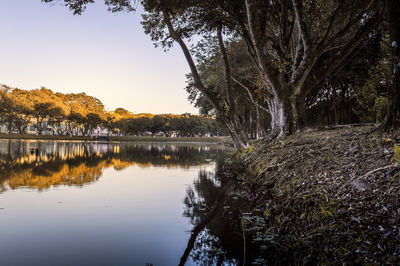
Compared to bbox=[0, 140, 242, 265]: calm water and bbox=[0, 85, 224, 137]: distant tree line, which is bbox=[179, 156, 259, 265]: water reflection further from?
bbox=[0, 85, 224, 137]: distant tree line

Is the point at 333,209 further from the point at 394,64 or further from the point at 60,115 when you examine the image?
the point at 60,115

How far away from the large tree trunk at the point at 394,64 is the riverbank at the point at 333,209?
376 millimetres

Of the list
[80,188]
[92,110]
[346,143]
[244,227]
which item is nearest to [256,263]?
[244,227]

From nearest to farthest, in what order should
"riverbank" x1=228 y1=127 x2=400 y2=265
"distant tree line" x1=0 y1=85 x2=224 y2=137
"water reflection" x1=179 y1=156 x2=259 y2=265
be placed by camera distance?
1. "riverbank" x1=228 y1=127 x2=400 y2=265
2. "water reflection" x1=179 y1=156 x2=259 y2=265
3. "distant tree line" x1=0 y1=85 x2=224 y2=137

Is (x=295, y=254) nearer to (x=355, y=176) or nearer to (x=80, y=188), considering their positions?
(x=355, y=176)

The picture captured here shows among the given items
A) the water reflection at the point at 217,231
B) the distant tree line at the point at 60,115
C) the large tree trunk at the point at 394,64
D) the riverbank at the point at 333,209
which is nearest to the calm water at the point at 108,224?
the water reflection at the point at 217,231

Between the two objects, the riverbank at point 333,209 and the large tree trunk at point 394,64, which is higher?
the large tree trunk at point 394,64

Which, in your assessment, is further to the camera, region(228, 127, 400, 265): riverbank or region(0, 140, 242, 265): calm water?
region(0, 140, 242, 265): calm water

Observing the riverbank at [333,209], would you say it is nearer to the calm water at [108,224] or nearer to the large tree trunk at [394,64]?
the large tree trunk at [394,64]

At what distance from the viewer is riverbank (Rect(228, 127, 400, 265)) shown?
213cm

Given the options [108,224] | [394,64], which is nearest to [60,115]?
[108,224]

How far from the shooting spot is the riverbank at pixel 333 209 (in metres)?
2.13

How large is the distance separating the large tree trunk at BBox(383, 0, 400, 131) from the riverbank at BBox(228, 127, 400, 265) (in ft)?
1.23

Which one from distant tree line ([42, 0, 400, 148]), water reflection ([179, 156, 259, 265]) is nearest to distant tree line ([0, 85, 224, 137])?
distant tree line ([42, 0, 400, 148])
